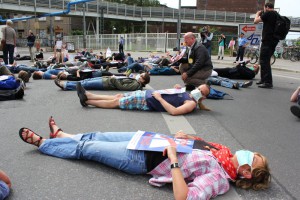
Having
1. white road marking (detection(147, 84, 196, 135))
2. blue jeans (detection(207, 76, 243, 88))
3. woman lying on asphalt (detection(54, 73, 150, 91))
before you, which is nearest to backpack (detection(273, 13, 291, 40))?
blue jeans (detection(207, 76, 243, 88))

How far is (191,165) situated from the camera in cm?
282

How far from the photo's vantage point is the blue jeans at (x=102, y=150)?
9.98 feet

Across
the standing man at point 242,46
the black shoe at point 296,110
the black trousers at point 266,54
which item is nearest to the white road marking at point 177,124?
the black shoe at point 296,110

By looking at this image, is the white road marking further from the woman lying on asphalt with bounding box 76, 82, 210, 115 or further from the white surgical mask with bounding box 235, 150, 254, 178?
the white surgical mask with bounding box 235, 150, 254, 178

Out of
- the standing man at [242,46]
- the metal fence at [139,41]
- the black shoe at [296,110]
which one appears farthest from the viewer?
the metal fence at [139,41]

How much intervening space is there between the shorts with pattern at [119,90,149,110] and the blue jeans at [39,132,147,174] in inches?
84.7

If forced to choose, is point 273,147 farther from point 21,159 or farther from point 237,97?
point 237,97

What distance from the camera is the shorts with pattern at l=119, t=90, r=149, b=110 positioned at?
220 inches

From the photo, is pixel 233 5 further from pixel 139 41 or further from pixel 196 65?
pixel 196 65

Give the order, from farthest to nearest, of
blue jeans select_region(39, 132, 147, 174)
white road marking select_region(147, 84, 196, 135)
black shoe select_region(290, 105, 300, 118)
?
1. black shoe select_region(290, 105, 300, 118)
2. white road marking select_region(147, 84, 196, 135)
3. blue jeans select_region(39, 132, 147, 174)

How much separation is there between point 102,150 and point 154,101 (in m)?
2.42

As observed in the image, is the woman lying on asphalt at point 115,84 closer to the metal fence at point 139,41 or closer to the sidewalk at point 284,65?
the sidewalk at point 284,65

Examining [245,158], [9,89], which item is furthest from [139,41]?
[245,158]

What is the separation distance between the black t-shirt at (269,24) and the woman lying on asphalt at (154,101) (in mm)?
4199
